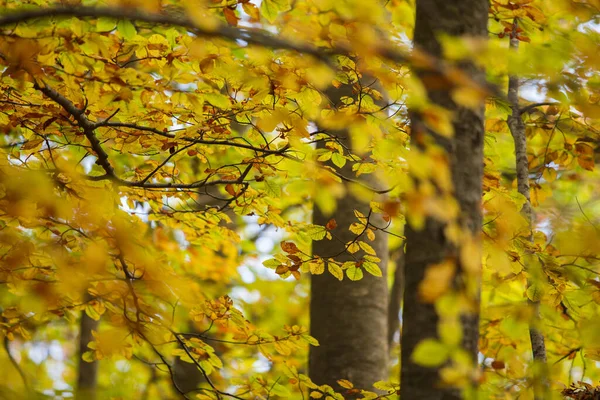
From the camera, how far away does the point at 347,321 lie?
13.3ft

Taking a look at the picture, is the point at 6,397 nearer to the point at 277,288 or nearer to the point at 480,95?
the point at 480,95

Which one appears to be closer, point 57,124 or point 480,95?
point 480,95

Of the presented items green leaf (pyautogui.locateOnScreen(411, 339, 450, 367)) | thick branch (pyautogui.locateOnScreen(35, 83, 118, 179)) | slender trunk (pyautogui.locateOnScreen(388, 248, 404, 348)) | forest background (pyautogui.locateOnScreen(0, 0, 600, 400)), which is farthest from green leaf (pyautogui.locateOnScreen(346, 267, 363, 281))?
slender trunk (pyautogui.locateOnScreen(388, 248, 404, 348))

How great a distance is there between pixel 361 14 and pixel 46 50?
1164 millimetres

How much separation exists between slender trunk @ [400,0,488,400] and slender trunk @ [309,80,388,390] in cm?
219

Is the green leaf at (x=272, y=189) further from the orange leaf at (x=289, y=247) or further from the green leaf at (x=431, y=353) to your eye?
the green leaf at (x=431, y=353)


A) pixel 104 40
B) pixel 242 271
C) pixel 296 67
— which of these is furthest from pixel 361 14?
pixel 242 271

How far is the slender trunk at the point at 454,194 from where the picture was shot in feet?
5.58

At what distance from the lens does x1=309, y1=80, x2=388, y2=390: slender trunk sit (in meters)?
3.99

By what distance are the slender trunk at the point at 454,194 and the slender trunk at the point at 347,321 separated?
2.19 m

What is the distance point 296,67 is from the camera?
2752 mm

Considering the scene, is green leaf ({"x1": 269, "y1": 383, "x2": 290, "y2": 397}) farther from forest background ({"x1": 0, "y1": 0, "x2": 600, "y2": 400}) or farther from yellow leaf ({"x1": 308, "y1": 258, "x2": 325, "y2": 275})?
yellow leaf ({"x1": 308, "y1": 258, "x2": 325, "y2": 275})

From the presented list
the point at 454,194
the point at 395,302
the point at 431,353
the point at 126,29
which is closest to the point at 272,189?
the point at 126,29

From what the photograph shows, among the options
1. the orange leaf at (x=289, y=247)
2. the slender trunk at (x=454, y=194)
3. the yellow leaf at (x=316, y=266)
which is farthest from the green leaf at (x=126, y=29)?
the yellow leaf at (x=316, y=266)
